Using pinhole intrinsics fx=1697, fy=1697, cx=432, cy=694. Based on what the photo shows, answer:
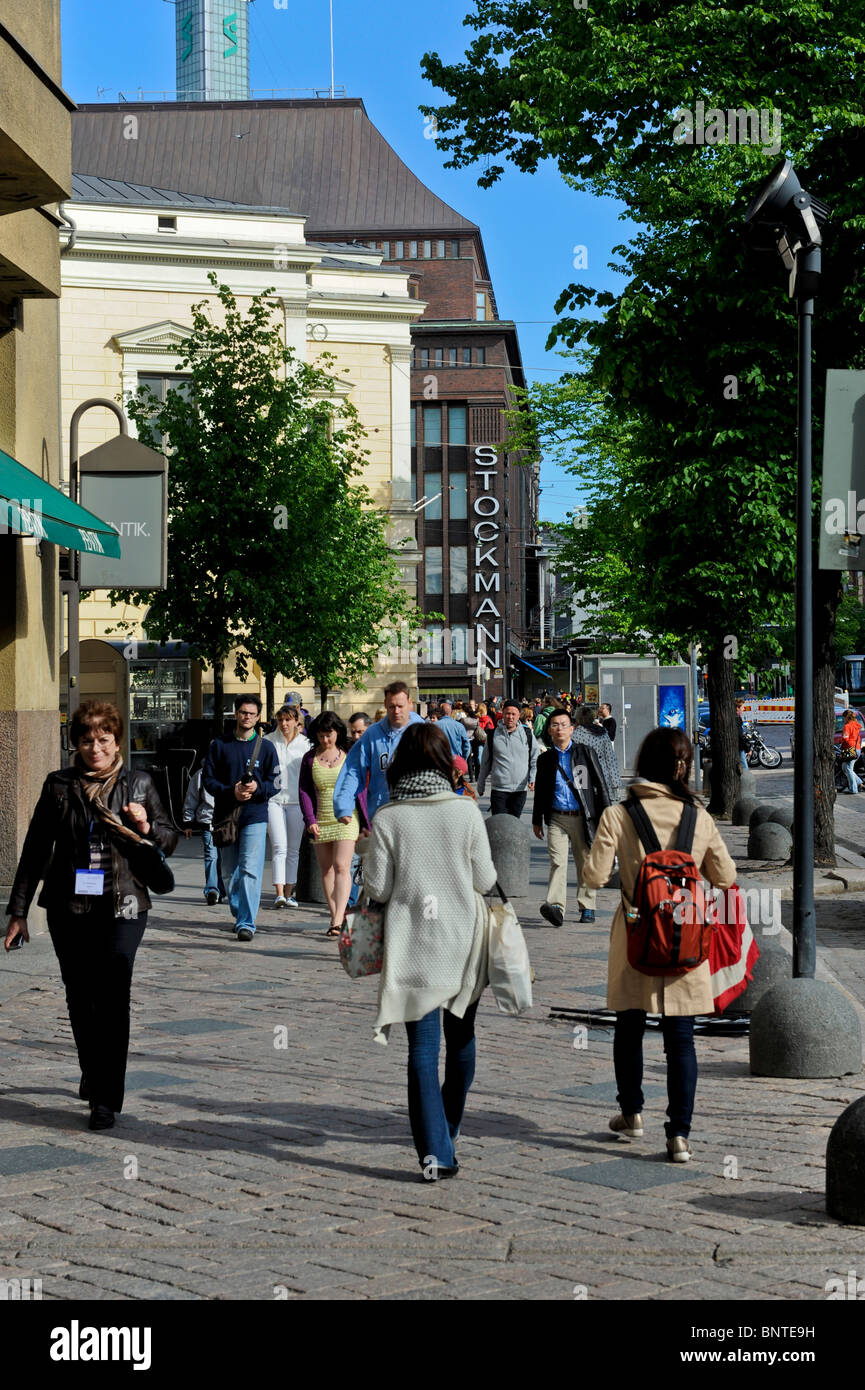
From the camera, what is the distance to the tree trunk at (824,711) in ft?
54.1

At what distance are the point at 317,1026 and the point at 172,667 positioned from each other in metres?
21.3

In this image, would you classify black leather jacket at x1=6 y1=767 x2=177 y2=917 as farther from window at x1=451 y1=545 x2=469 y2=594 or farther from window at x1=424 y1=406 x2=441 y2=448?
window at x1=424 y1=406 x2=441 y2=448

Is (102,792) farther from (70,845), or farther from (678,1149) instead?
(678,1149)

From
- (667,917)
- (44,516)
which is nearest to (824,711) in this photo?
(44,516)

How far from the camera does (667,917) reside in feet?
21.2

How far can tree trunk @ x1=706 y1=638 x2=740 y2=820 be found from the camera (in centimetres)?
2677

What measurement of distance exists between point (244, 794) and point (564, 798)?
2852 millimetres

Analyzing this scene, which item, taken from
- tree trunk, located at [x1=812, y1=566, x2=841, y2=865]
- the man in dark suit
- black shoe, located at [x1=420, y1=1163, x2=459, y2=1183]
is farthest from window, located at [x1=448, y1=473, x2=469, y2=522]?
black shoe, located at [x1=420, y1=1163, x2=459, y2=1183]

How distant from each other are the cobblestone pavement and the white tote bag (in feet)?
2.09

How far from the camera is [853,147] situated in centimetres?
1622

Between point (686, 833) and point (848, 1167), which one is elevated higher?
point (686, 833)
